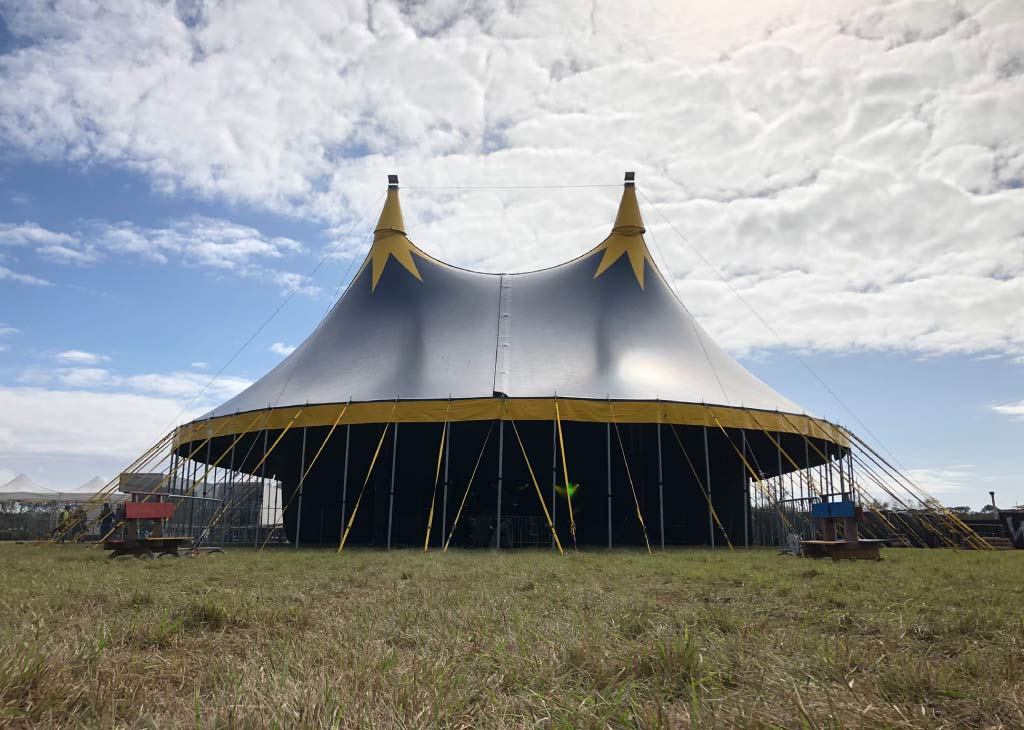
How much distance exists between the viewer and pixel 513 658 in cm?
292

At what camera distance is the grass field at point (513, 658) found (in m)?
2.14

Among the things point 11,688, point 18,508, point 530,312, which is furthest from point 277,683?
point 18,508

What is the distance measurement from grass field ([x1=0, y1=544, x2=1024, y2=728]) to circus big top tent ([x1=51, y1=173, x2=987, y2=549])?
949 cm

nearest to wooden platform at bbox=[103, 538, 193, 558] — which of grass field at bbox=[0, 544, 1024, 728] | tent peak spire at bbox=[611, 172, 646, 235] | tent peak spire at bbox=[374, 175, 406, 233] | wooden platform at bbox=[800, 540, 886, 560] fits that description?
grass field at bbox=[0, 544, 1024, 728]

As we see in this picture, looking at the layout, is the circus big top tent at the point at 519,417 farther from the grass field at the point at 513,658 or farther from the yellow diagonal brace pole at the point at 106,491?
the grass field at the point at 513,658

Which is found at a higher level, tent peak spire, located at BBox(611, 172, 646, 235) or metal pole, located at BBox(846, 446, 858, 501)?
tent peak spire, located at BBox(611, 172, 646, 235)

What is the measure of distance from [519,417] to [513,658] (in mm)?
11576

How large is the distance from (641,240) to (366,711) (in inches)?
736

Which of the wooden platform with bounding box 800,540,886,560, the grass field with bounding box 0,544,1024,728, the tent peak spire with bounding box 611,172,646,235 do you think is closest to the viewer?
the grass field with bounding box 0,544,1024,728

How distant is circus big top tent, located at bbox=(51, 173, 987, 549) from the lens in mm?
15320

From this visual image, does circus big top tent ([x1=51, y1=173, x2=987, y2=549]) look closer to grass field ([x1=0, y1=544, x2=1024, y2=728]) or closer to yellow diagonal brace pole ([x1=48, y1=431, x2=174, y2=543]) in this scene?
yellow diagonal brace pole ([x1=48, y1=431, x2=174, y2=543])

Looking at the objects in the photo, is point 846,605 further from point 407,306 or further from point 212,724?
point 407,306

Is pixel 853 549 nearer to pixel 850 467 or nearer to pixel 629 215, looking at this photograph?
pixel 850 467

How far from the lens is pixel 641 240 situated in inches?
786
